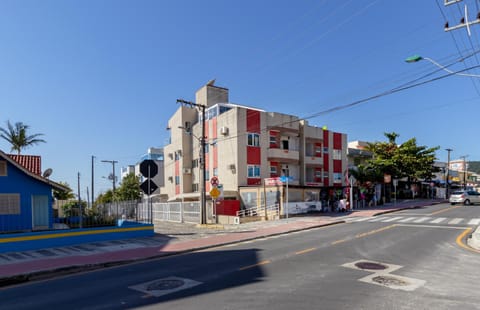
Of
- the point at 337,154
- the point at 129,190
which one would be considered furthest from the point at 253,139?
the point at 129,190

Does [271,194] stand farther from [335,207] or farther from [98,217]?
[98,217]

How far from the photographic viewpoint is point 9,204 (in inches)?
619

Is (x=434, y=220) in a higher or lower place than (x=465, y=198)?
higher

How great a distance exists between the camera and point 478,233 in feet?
44.7

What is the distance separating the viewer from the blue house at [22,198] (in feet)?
51.0

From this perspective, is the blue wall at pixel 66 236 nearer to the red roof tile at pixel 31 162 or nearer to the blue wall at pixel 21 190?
the blue wall at pixel 21 190

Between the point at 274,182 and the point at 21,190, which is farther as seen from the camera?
the point at 274,182

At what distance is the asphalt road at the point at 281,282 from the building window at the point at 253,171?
66.4 ft

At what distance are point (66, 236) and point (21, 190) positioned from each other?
548 cm

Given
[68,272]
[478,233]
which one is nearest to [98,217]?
[68,272]

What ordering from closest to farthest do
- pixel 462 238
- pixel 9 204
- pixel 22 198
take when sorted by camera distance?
pixel 462 238 < pixel 9 204 < pixel 22 198

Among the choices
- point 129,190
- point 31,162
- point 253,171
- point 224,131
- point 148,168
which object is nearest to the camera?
point 148,168

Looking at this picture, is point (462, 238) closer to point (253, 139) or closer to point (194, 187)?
point (253, 139)

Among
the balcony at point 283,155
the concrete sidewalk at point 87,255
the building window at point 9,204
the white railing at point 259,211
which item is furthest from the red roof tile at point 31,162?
the balcony at point 283,155
